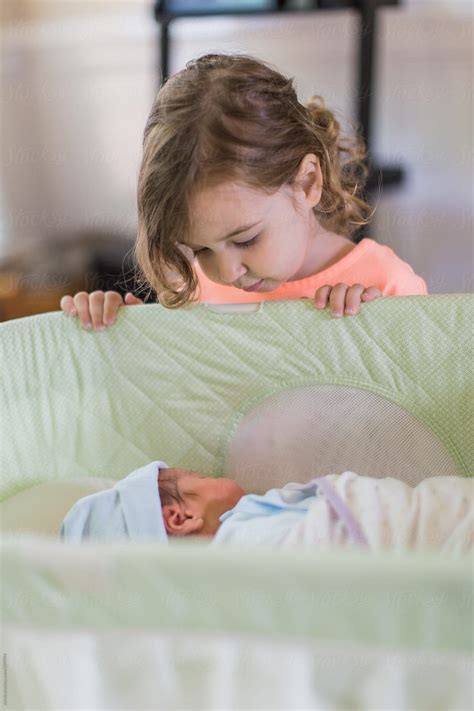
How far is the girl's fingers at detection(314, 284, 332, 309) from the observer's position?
1.28 metres

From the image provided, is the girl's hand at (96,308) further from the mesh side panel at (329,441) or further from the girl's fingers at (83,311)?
the mesh side panel at (329,441)

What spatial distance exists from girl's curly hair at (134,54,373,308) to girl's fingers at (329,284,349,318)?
170mm

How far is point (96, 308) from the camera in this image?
1352mm

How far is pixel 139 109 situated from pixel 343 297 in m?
2.01

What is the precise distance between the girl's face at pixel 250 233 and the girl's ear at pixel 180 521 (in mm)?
315

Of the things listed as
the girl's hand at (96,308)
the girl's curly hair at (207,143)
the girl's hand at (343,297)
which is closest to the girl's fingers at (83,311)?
the girl's hand at (96,308)

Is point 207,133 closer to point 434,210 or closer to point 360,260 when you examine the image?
point 360,260

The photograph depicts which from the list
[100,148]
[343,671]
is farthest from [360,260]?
[100,148]

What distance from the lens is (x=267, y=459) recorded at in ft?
4.37

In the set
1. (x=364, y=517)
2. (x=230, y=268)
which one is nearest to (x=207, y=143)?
(x=230, y=268)

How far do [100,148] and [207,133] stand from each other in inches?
82.6

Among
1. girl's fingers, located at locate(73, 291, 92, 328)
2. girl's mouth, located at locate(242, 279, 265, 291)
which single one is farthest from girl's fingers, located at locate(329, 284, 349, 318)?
girl's fingers, located at locate(73, 291, 92, 328)

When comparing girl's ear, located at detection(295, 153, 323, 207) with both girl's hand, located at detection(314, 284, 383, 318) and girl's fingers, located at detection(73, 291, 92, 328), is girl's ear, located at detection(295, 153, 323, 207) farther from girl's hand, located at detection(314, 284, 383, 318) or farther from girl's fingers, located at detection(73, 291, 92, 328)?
girl's fingers, located at detection(73, 291, 92, 328)

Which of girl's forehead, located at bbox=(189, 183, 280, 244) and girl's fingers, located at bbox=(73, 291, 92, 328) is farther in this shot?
girl's fingers, located at bbox=(73, 291, 92, 328)
